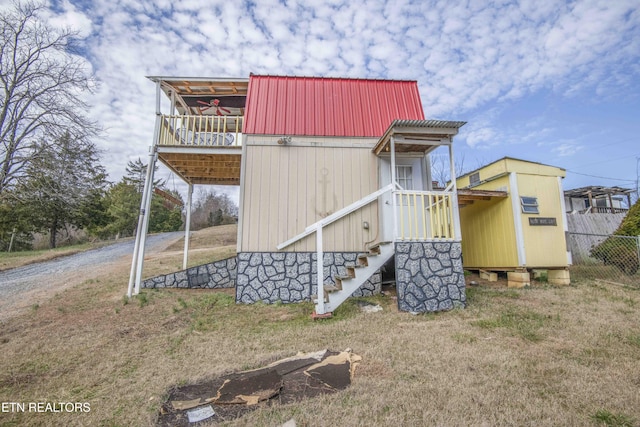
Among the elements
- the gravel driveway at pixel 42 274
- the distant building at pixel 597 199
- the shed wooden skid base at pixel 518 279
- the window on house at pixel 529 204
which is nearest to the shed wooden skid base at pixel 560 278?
the shed wooden skid base at pixel 518 279

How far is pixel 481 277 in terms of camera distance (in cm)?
827

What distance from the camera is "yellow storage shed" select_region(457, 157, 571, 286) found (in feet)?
23.2

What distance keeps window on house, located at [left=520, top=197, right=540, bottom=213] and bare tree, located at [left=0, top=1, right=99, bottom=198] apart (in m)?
14.2

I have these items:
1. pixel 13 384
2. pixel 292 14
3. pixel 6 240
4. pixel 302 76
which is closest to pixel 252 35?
pixel 292 14

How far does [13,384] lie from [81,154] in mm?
10791

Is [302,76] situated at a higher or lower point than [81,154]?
higher

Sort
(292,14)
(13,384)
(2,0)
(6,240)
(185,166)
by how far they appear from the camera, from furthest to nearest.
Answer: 1. (6,240)
2. (2,0)
3. (185,166)
4. (292,14)
5. (13,384)

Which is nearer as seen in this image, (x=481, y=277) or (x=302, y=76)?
(x=302, y=76)

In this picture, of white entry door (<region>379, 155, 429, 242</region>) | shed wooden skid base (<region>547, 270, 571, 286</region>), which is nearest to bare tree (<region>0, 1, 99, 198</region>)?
white entry door (<region>379, 155, 429, 242</region>)

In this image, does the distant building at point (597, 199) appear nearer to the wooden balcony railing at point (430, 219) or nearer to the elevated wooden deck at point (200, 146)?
the wooden balcony railing at point (430, 219)

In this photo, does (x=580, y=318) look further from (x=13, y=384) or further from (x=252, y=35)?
(x=252, y=35)

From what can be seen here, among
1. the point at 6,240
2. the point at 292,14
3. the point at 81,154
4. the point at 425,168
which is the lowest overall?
the point at 6,240

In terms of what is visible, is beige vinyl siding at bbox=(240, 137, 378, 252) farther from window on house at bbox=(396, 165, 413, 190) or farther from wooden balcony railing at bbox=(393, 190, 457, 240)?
wooden balcony railing at bbox=(393, 190, 457, 240)

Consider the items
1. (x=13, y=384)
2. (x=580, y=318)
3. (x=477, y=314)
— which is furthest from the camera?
→ (x=477, y=314)
